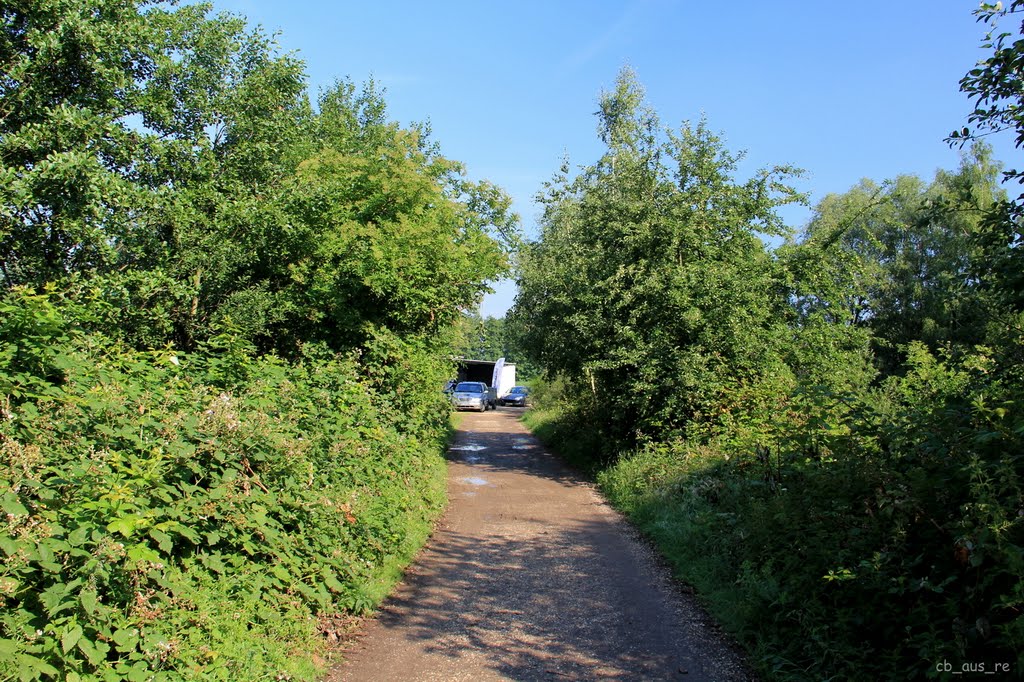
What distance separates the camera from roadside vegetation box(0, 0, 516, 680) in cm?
363

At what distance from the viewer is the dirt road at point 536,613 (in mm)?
5141

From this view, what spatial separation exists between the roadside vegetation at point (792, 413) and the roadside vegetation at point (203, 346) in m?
3.28

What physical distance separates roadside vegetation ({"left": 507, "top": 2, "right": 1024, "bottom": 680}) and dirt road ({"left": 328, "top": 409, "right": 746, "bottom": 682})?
0.50 metres

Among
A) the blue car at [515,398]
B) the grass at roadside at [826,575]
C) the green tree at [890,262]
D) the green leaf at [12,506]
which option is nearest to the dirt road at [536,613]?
the grass at roadside at [826,575]

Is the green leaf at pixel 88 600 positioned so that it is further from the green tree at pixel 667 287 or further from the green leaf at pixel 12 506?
the green tree at pixel 667 287

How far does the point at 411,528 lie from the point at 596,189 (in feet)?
34.2

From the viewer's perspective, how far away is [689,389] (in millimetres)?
13188

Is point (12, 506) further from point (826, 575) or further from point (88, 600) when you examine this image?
point (826, 575)

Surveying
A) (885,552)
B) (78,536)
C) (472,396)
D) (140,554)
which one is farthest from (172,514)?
(472,396)

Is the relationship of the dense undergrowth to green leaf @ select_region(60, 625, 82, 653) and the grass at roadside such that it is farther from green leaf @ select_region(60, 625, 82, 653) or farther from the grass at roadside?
green leaf @ select_region(60, 625, 82, 653)

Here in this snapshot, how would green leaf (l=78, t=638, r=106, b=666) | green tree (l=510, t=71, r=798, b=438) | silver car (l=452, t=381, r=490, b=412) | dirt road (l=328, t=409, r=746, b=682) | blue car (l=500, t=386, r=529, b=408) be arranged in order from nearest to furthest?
green leaf (l=78, t=638, r=106, b=666)
dirt road (l=328, t=409, r=746, b=682)
green tree (l=510, t=71, r=798, b=438)
silver car (l=452, t=381, r=490, b=412)
blue car (l=500, t=386, r=529, b=408)

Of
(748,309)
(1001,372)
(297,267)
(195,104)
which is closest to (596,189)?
(748,309)

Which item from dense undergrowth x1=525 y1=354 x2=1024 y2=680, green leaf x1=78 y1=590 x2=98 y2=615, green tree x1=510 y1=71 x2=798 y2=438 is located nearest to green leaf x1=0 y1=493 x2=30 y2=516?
green leaf x1=78 y1=590 x2=98 y2=615

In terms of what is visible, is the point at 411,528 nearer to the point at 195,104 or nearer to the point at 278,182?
the point at 278,182
